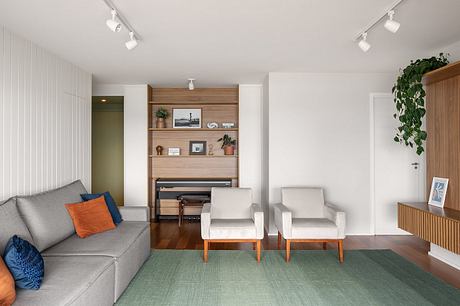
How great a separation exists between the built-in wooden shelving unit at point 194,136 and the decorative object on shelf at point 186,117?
72 mm

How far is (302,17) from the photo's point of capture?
2.88 meters

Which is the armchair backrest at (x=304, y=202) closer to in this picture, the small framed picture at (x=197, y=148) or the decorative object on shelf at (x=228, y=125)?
the decorative object on shelf at (x=228, y=125)

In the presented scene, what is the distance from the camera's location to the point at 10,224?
2521 mm

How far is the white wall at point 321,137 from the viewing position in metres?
4.97

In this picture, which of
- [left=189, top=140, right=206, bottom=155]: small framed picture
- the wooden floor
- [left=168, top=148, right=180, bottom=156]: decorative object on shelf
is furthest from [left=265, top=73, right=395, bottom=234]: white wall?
[left=168, top=148, right=180, bottom=156]: decorative object on shelf

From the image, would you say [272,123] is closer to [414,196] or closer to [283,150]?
[283,150]

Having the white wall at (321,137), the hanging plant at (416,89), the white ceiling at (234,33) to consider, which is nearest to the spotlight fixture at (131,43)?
the white ceiling at (234,33)

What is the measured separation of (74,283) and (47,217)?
1083 millimetres

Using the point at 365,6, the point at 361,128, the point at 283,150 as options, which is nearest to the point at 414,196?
the point at 361,128

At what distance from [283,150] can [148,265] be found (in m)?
2.54

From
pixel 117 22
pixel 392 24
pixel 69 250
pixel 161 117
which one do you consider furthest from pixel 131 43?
pixel 161 117

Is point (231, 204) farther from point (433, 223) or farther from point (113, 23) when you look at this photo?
point (113, 23)

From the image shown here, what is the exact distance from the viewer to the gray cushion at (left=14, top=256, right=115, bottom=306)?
199cm

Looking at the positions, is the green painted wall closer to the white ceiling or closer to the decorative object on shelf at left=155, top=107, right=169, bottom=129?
the decorative object on shelf at left=155, top=107, right=169, bottom=129
